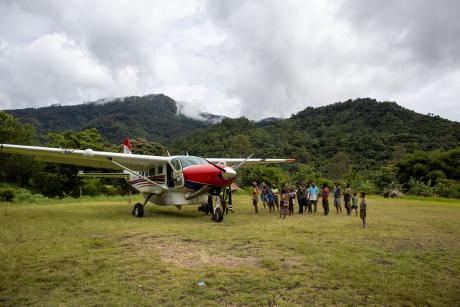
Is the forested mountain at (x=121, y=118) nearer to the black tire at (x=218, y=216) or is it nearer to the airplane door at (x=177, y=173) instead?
the airplane door at (x=177, y=173)

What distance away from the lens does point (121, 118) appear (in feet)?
378

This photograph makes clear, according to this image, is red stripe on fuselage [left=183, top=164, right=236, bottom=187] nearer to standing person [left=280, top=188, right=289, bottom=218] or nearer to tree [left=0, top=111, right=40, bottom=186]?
standing person [left=280, top=188, right=289, bottom=218]

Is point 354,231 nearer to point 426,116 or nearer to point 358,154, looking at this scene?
point 358,154

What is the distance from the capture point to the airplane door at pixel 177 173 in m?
14.0

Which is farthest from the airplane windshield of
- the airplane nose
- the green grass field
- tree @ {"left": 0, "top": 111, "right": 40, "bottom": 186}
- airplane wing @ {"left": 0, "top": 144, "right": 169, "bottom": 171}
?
tree @ {"left": 0, "top": 111, "right": 40, "bottom": 186}

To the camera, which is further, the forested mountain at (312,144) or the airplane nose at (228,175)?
the forested mountain at (312,144)

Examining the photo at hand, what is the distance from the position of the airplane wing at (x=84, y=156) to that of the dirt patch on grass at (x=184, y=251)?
599 centimetres

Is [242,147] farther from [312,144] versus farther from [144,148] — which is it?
[144,148]

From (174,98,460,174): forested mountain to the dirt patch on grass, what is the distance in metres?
40.2

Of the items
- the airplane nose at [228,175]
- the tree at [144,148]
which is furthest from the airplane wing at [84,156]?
the tree at [144,148]

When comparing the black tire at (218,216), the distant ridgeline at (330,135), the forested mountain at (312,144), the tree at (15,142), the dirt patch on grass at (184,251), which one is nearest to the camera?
Answer: the dirt patch on grass at (184,251)

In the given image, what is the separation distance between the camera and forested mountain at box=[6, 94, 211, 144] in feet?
327

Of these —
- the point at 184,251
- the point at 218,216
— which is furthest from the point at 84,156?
the point at 184,251

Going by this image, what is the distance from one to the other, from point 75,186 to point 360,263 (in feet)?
105
